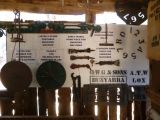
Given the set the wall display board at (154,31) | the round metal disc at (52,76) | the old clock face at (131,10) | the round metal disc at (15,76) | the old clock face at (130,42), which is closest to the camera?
the wall display board at (154,31)

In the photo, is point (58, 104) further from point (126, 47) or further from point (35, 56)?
point (126, 47)

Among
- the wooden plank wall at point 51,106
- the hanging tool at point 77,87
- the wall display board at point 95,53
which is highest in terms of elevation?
the wall display board at point 95,53

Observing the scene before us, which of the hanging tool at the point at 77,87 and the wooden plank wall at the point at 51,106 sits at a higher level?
the hanging tool at the point at 77,87

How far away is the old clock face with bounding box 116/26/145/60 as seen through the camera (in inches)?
191

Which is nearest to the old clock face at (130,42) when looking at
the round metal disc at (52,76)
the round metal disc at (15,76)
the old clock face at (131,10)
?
the old clock face at (131,10)

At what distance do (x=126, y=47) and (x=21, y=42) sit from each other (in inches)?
62.0

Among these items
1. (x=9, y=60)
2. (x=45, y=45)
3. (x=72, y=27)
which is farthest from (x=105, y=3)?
(x=9, y=60)

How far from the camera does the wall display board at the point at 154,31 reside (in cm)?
237

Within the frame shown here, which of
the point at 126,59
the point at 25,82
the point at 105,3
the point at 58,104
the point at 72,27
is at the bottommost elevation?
the point at 58,104

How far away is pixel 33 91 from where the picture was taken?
4840mm

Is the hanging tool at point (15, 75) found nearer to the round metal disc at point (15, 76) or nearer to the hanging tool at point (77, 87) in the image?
the round metal disc at point (15, 76)

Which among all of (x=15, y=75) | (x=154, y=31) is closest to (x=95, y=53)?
(x=15, y=75)

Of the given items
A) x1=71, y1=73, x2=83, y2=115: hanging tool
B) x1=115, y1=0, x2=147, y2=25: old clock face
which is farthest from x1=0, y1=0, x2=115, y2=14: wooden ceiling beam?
x1=71, y1=73, x2=83, y2=115: hanging tool

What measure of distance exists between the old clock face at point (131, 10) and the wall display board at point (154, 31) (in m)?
1.43
